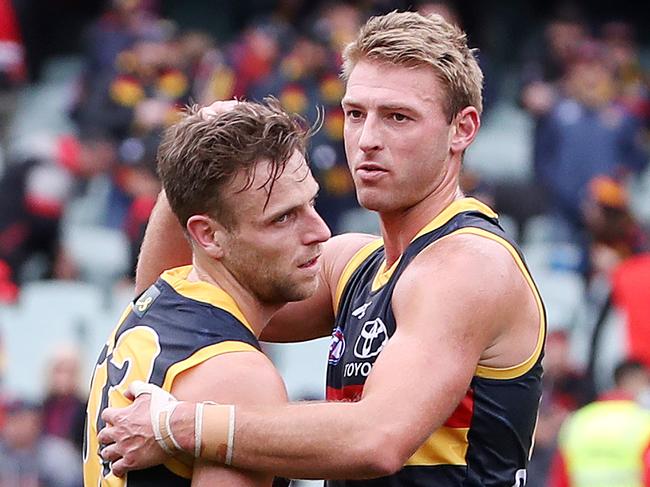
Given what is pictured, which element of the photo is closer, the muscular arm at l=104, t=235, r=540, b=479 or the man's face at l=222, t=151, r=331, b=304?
the muscular arm at l=104, t=235, r=540, b=479

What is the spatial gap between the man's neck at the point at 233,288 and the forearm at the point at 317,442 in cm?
36

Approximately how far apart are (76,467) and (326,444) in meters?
6.08

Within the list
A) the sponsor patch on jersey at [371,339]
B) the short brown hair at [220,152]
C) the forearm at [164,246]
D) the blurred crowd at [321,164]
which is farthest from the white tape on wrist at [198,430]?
the blurred crowd at [321,164]

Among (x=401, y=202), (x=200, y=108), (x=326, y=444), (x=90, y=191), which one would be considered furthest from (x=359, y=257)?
(x=90, y=191)

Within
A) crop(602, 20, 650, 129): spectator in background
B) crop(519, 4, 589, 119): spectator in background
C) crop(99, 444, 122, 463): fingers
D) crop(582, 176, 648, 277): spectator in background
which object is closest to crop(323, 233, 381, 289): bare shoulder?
crop(99, 444, 122, 463): fingers

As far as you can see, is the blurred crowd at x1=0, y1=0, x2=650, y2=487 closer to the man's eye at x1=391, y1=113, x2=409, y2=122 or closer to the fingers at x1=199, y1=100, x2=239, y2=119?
the man's eye at x1=391, y1=113, x2=409, y2=122

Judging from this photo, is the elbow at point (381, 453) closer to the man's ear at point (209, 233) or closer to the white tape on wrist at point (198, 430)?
the white tape on wrist at point (198, 430)

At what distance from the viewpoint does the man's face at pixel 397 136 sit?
421cm

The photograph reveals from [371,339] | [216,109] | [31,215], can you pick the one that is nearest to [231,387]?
[371,339]

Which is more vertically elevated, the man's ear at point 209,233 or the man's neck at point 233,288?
the man's ear at point 209,233

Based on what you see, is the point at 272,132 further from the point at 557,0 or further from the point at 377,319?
the point at 557,0

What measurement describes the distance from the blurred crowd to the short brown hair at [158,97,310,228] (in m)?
5.02

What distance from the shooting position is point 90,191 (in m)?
12.4

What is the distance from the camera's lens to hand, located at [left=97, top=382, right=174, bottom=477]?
12.3 feet
